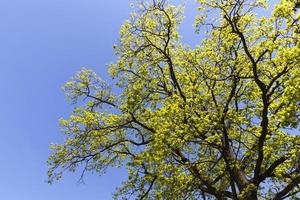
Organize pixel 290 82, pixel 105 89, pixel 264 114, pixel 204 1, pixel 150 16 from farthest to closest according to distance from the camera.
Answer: pixel 105 89 → pixel 150 16 → pixel 204 1 → pixel 264 114 → pixel 290 82

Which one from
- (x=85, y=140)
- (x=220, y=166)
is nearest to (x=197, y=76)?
(x=220, y=166)

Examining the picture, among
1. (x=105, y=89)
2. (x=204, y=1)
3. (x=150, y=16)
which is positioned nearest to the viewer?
(x=204, y=1)

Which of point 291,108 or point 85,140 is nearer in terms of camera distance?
point 291,108

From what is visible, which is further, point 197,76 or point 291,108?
point 197,76

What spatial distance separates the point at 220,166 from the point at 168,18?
872 centimetres

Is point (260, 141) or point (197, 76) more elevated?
point (197, 76)

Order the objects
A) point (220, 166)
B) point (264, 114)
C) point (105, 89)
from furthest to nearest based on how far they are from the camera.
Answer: point (105, 89)
point (220, 166)
point (264, 114)

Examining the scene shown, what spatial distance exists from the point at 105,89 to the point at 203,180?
9447 millimetres

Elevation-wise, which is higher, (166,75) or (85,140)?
(166,75)

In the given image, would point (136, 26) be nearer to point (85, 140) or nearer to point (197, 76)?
point (197, 76)

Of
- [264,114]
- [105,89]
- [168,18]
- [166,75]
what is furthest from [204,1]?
[105,89]

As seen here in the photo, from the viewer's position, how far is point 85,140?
26469mm

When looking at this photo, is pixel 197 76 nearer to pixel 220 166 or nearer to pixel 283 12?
pixel 220 166

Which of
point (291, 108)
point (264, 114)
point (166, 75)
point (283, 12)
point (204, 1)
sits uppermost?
point (166, 75)
